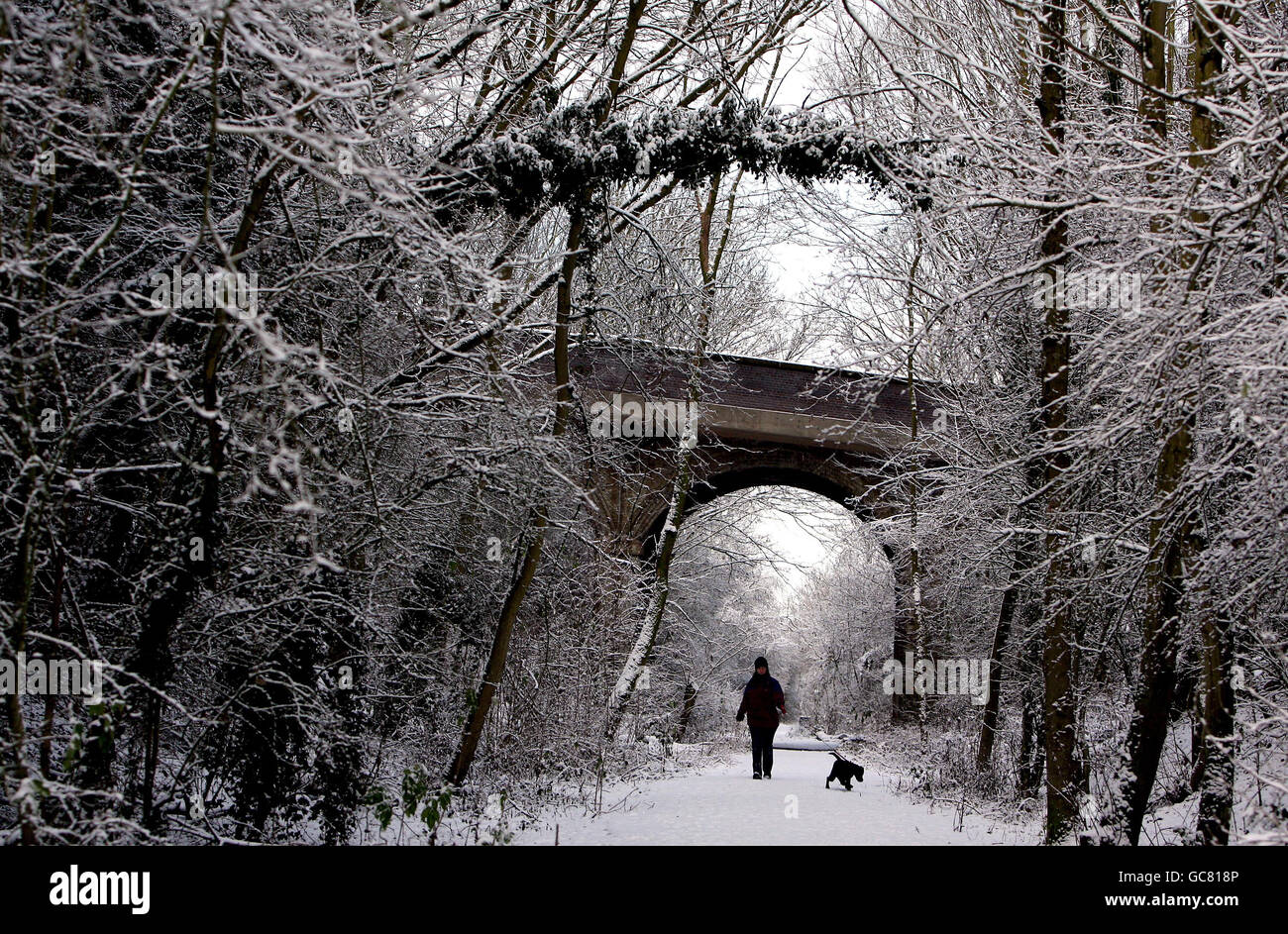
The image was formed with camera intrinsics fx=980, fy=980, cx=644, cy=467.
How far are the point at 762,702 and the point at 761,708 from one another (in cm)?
7

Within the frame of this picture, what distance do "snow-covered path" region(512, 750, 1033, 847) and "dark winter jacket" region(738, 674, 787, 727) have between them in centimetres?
75

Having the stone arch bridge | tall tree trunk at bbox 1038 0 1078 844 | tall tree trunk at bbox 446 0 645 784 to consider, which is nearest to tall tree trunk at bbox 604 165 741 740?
the stone arch bridge

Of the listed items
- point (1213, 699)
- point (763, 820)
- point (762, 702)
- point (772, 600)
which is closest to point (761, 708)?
point (762, 702)

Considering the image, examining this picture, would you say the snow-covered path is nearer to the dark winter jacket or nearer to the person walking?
the person walking

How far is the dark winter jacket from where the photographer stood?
11742 millimetres

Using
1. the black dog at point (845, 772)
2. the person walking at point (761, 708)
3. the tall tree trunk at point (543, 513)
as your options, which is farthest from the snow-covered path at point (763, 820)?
the tall tree trunk at point (543, 513)

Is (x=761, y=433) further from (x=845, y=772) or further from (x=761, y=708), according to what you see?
(x=845, y=772)

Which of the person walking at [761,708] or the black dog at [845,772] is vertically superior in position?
the person walking at [761,708]

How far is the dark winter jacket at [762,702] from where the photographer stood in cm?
1174

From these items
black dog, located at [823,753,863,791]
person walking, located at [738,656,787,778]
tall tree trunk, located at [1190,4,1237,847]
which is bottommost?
black dog, located at [823,753,863,791]

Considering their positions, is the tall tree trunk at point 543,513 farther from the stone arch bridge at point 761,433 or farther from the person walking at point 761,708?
the stone arch bridge at point 761,433

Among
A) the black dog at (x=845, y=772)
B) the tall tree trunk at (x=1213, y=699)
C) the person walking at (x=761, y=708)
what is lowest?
the black dog at (x=845, y=772)

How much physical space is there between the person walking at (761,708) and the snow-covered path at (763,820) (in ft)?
1.69

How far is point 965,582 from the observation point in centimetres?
1267
